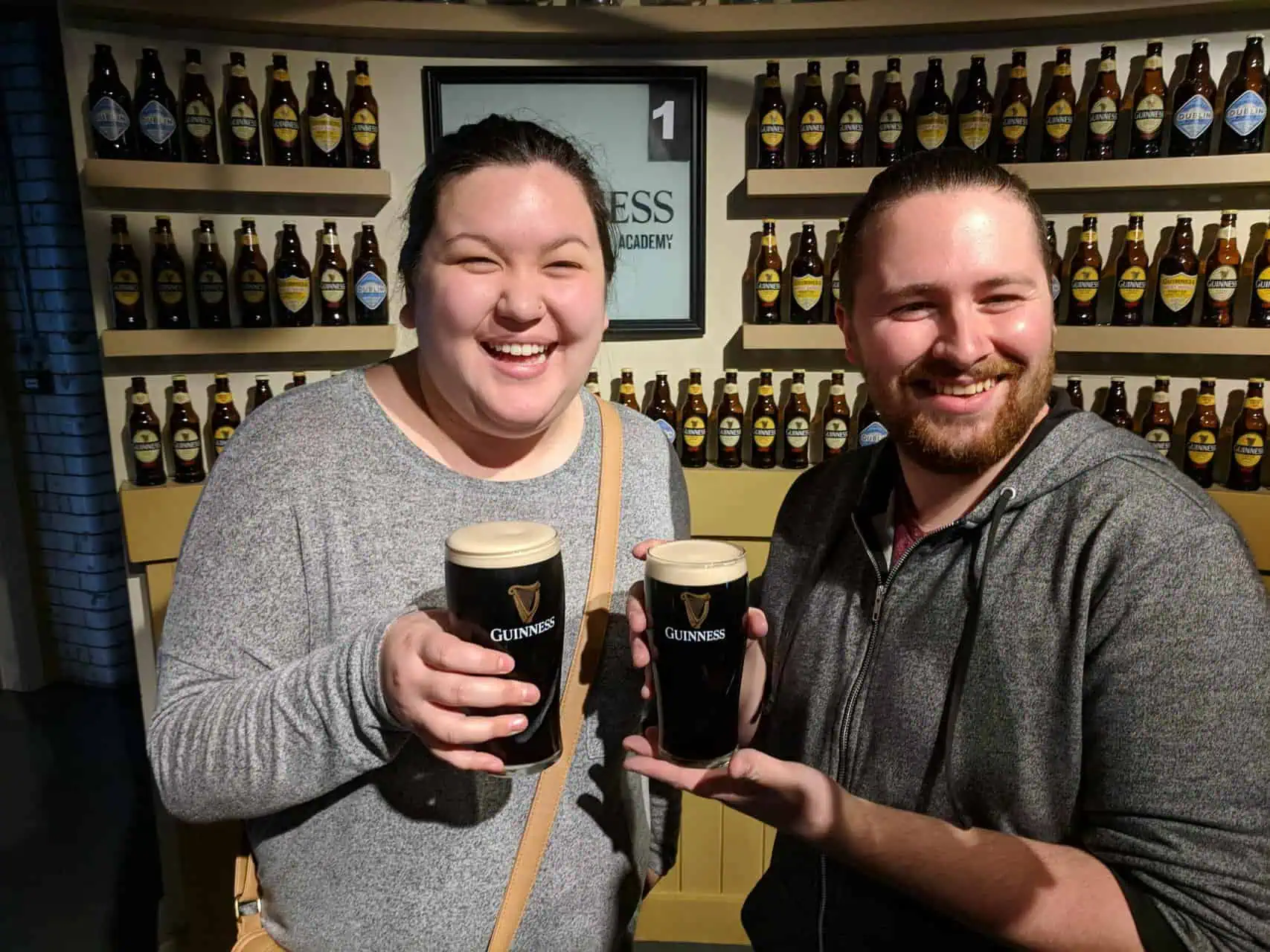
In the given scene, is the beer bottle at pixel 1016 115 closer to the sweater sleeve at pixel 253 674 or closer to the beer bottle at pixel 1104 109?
the beer bottle at pixel 1104 109

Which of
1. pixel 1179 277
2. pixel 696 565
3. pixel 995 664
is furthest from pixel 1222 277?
pixel 696 565

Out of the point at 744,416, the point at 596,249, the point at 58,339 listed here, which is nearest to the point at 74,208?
the point at 58,339

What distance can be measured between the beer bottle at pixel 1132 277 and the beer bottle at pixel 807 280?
0.84 meters

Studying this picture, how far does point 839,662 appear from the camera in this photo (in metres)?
1.16

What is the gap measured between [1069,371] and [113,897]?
11.1ft

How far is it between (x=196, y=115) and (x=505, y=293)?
1.87m

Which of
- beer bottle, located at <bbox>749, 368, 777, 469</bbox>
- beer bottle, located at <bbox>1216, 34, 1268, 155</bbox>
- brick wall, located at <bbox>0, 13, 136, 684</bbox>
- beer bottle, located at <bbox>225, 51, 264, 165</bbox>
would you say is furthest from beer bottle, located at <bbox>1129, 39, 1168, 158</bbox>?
brick wall, located at <bbox>0, 13, 136, 684</bbox>

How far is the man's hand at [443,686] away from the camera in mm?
740

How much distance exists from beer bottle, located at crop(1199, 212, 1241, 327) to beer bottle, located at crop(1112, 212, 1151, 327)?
0.51 feet

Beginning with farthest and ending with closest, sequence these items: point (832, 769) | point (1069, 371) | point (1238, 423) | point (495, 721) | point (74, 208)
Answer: point (74, 208) → point (1069, 371) → point (1238, 423) → point (832, 769) → point (495, 721)

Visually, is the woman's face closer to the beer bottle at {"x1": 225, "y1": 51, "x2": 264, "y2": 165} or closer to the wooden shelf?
the wooden shelf

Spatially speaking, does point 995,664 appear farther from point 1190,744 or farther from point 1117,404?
point 1117,404

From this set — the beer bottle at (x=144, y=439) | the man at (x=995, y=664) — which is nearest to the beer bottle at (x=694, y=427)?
the man at (x=995, y=664)

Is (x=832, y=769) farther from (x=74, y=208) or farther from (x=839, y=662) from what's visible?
(x=74, y=208)
